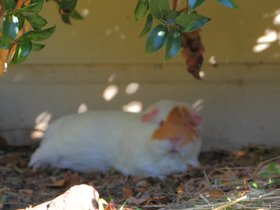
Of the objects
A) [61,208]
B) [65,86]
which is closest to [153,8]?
[61,208]

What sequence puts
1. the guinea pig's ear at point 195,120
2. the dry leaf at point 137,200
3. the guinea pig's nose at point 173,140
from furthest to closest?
the guinea pig's ear at point 195,120 → the guinea pig's nose at point 173,140 → the dry leaf at point 137,200

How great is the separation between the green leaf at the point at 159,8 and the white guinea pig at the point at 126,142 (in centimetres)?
159

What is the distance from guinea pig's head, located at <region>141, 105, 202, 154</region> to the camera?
3775mm

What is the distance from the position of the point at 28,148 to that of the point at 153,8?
252 centimetres

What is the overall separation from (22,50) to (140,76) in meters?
2.06

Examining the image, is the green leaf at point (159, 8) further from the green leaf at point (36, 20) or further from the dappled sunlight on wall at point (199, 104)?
the dappled sunlight on wall at point (199, 104)

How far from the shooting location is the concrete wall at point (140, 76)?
4.32 m

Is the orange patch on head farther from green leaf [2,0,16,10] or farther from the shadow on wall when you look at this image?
green leaf [2,0,16,10]

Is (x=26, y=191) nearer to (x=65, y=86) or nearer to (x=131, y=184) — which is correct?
(x=131, y=184)

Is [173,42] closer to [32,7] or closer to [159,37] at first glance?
[159,37]

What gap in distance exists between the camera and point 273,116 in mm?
4406

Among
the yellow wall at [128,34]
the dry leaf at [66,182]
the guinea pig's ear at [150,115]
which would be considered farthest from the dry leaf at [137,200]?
the yellow wall at [128,34]

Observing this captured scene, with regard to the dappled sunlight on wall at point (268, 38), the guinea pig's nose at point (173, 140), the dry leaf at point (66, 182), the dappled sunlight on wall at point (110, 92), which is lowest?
the dry leaf at point (66, 182)

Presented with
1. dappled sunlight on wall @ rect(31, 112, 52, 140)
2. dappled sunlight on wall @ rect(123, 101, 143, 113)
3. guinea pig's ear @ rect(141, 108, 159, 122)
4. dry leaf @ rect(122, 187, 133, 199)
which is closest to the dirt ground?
dry leaf @ rect(122, 187, 133, 199)
